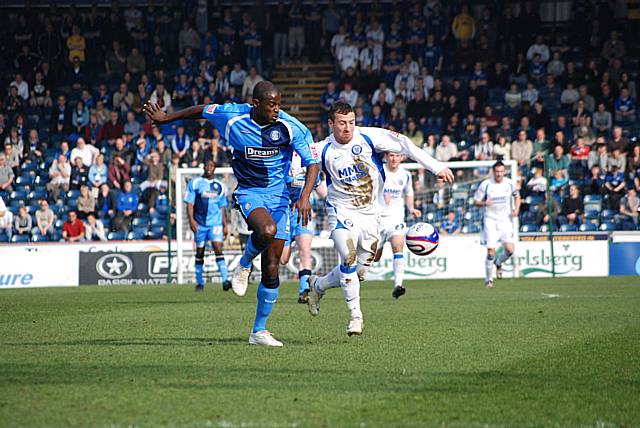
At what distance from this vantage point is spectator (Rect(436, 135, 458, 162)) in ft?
86.3

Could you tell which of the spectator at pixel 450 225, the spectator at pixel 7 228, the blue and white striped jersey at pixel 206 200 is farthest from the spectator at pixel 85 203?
the spectator at pixel 450 225

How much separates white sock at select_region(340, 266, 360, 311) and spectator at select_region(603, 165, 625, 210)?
656 inches

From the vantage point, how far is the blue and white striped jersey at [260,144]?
9195mm

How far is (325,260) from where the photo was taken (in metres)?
24.1

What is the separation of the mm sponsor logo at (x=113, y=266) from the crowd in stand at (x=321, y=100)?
5.12 ft

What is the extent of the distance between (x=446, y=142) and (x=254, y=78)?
6.87 meters

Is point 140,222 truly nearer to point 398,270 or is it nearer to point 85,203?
point 85,203

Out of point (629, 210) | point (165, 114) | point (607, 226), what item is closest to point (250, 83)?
point (607, 226)

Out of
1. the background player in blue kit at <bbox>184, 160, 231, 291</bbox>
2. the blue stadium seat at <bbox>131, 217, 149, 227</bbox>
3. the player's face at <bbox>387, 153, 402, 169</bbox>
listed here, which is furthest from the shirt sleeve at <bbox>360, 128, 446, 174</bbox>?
the blue stadium seat at <bbox>131, 217, 149, 227</bbox>

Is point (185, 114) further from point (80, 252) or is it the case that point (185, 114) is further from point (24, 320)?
point (80, 252)

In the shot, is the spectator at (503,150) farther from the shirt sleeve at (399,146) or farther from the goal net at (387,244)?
the shirt sleeve at (399,146)

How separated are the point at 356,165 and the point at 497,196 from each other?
1222cm

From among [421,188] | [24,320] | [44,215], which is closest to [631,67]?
[421,188]

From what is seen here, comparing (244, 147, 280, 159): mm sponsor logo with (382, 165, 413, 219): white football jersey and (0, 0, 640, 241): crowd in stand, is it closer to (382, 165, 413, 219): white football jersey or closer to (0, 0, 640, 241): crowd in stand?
Result: (382, 165, 413, 219): white football jersey
